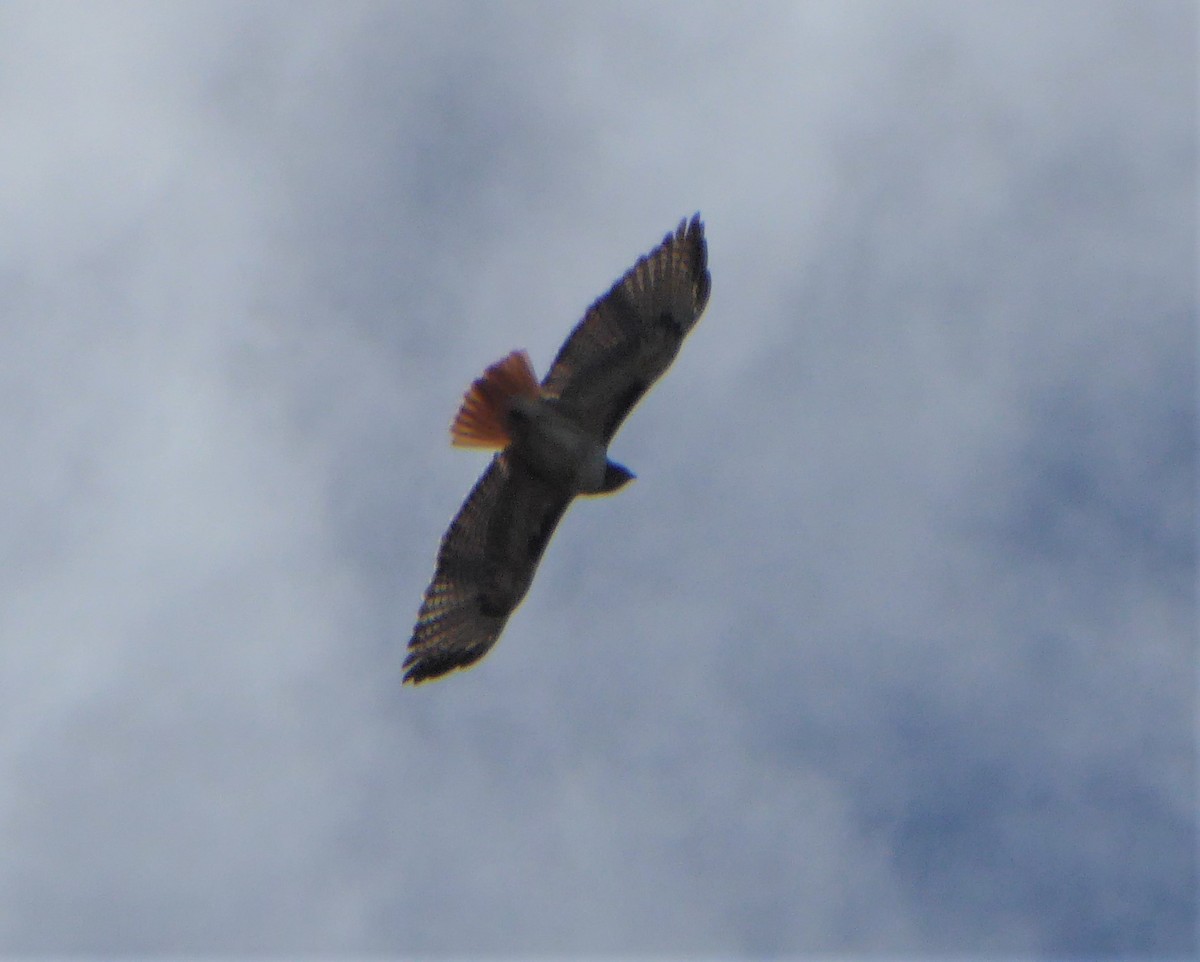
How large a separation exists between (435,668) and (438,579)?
85cm

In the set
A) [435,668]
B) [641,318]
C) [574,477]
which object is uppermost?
[641,318]

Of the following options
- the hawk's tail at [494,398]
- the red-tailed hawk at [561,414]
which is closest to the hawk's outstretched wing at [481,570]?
the red-tailed hawk at [561,414]

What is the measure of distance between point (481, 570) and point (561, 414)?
5.77 ft

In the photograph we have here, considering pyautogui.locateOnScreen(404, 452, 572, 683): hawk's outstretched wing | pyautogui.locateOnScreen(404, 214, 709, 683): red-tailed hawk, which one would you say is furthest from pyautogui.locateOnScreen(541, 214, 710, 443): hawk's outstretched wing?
pyautogui.locateOnScreen(404, 452, 572, 683): hawk's outstretched wing

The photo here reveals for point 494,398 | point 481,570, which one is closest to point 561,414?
point 494,398

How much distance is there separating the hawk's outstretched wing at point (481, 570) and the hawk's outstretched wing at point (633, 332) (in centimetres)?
97

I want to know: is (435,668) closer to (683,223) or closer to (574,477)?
(574,477)

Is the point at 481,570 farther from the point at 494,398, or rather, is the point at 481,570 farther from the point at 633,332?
the point at 633,332

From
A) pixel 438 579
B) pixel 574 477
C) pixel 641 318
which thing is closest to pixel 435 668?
pixel 438 579

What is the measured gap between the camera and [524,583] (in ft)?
51.4

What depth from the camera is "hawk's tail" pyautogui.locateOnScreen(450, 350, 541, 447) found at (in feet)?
48.1

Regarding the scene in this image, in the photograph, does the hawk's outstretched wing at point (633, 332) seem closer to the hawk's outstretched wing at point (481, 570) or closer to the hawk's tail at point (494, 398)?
the hawk's tail at point (494, 398)

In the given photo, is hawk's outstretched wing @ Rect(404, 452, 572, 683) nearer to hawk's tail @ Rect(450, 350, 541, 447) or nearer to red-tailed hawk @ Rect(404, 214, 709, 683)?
red-tailed hawk @ Rect(404, 214, 709, 683)

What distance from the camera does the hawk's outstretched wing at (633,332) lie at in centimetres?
1480
